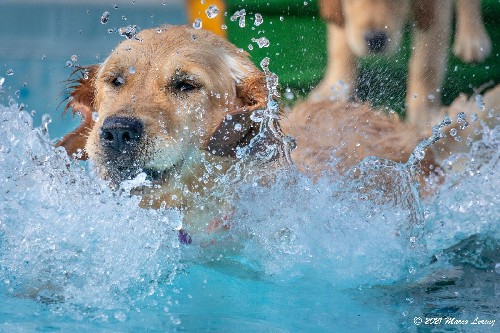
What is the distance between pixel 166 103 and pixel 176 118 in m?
0.09

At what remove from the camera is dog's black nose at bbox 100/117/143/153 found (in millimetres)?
3033

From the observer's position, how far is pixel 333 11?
5473 millimetres

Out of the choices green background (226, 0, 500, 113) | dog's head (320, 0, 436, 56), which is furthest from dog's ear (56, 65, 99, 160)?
dog's head (320, 0, 436, 56)

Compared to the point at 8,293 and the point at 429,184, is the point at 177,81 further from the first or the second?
the point at 429,184

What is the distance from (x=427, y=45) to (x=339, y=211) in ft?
8.22

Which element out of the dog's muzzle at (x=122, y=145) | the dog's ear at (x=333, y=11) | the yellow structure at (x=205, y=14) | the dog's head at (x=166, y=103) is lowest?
the dog's muzzle at (x=122, y=145)

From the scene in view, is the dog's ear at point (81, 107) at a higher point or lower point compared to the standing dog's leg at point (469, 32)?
lower

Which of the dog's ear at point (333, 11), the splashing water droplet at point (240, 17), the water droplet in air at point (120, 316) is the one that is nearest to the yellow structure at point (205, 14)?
the splashing water droplet at point (240, 17)

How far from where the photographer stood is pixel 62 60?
622 cm

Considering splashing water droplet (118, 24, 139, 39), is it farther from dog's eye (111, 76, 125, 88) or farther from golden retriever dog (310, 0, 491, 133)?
golden retriever dog (310, 0, 491, 133)

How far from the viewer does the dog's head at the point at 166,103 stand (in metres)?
3.11

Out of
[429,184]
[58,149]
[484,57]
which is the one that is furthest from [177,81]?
[484,57]

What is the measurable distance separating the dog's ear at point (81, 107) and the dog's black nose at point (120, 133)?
24.7 inches

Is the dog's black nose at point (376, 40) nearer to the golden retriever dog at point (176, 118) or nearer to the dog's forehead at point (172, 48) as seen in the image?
the golden retriever dog at point (176, 118)
